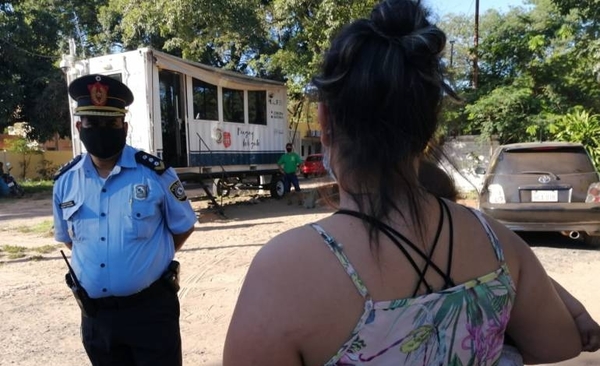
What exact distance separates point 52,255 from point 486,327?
8.07m

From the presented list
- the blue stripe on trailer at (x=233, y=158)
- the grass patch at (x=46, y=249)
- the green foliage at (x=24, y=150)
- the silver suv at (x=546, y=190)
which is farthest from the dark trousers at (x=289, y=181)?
the green foliage at (x=24, y=150)

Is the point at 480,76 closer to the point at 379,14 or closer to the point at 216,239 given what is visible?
the point at 216,239

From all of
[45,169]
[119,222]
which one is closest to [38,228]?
[119,222]

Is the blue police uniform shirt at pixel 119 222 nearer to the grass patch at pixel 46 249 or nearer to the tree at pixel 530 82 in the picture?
the grass patch at pixel 46 249

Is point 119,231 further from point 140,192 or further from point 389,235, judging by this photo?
point 389,235

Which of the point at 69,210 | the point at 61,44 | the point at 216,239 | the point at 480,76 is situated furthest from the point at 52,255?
the point at 61,44

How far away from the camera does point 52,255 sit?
7852 mm

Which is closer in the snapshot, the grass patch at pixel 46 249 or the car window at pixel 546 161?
the car window at pixel 546 161

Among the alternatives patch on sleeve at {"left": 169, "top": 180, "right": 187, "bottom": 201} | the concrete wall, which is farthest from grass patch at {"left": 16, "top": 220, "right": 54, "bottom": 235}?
the concrete wall

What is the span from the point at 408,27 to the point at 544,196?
21.4ft

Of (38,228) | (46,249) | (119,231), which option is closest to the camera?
(119,231)

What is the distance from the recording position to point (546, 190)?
22.1ft

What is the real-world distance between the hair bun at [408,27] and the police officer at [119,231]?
1.77 meters

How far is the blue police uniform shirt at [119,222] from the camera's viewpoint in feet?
7.73
